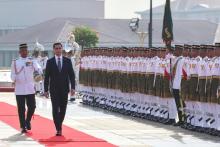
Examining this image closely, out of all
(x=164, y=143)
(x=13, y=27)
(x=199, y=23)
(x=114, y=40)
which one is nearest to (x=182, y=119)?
(x=164, y=143)

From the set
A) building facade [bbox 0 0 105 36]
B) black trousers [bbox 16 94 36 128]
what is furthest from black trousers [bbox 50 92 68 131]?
building facade [bbox 0 0 105 36]

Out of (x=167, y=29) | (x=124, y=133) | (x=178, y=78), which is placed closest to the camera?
(x=124, y=133)

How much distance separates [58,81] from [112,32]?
119 meters

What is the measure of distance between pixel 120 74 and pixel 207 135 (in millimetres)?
5897

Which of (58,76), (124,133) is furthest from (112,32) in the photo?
(58,76)

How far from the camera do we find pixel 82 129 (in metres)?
16.6

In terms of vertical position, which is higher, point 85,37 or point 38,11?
point 38,11

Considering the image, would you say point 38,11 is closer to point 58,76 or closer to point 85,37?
point 85,37

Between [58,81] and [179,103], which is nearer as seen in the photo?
[58,81]

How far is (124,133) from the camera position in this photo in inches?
623

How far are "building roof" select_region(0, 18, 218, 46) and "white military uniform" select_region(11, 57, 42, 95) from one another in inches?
4211

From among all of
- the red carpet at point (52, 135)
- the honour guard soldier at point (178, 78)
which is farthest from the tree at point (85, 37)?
the honour guard soldier at point (178, 78)

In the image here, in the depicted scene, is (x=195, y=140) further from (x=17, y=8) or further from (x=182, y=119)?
(x=17, y=8)

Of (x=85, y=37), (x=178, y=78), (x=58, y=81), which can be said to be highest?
(x=58, y=81)
